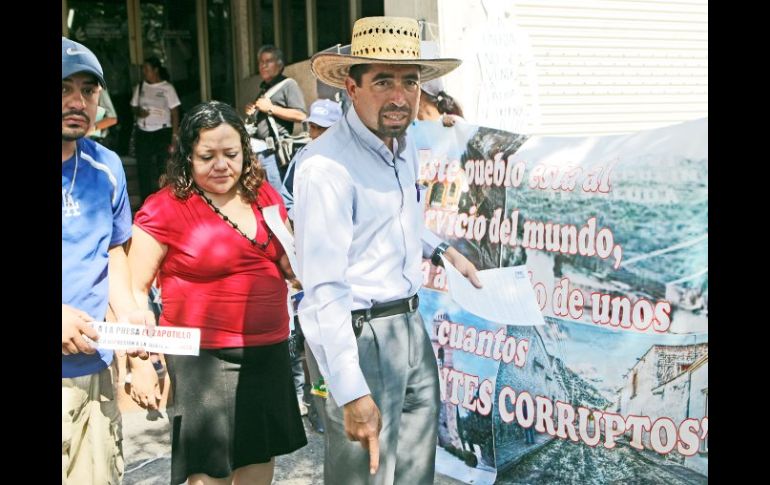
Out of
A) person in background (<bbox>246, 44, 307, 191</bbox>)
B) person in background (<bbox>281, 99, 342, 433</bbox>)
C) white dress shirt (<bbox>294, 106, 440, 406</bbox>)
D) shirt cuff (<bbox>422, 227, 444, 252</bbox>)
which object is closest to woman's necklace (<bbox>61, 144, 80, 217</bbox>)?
white dress shirt (<bbox>294, 106, 440, 406</bbox>)

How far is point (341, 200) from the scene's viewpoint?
2857 mm

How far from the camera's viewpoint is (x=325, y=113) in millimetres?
5082

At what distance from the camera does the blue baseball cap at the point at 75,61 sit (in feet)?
9.85

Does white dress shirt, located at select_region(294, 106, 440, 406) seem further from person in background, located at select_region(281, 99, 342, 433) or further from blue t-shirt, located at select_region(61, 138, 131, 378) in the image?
person in background, located at select_region(281, 99, 342, 433)

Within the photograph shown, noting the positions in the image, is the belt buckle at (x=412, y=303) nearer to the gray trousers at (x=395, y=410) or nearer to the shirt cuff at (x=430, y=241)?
the gray trousers at (x=395, y=410)

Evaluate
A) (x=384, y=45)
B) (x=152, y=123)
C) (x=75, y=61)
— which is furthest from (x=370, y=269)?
(x=152, y=123)

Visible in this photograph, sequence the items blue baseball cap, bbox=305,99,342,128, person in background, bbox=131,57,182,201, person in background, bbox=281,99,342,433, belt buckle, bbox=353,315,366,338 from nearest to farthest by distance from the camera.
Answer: belt buckle, bbox=353,315,366,338, person in background, bbox=281,99,342,433, blue baseball cap, bbox=305,99,342,128, person in background, bbox=131,57,182,201

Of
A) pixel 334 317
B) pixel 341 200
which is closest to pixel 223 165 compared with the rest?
pixel 341 200

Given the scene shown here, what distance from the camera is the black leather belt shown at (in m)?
2.92

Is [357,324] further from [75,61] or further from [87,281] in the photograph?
[75,61]

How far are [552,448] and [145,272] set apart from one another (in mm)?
1962

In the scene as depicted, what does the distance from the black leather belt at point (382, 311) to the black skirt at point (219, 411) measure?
0.64 meters

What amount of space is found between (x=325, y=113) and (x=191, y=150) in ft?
5.94

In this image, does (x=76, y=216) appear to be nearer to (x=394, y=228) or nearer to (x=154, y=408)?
(x=154, y=408)
